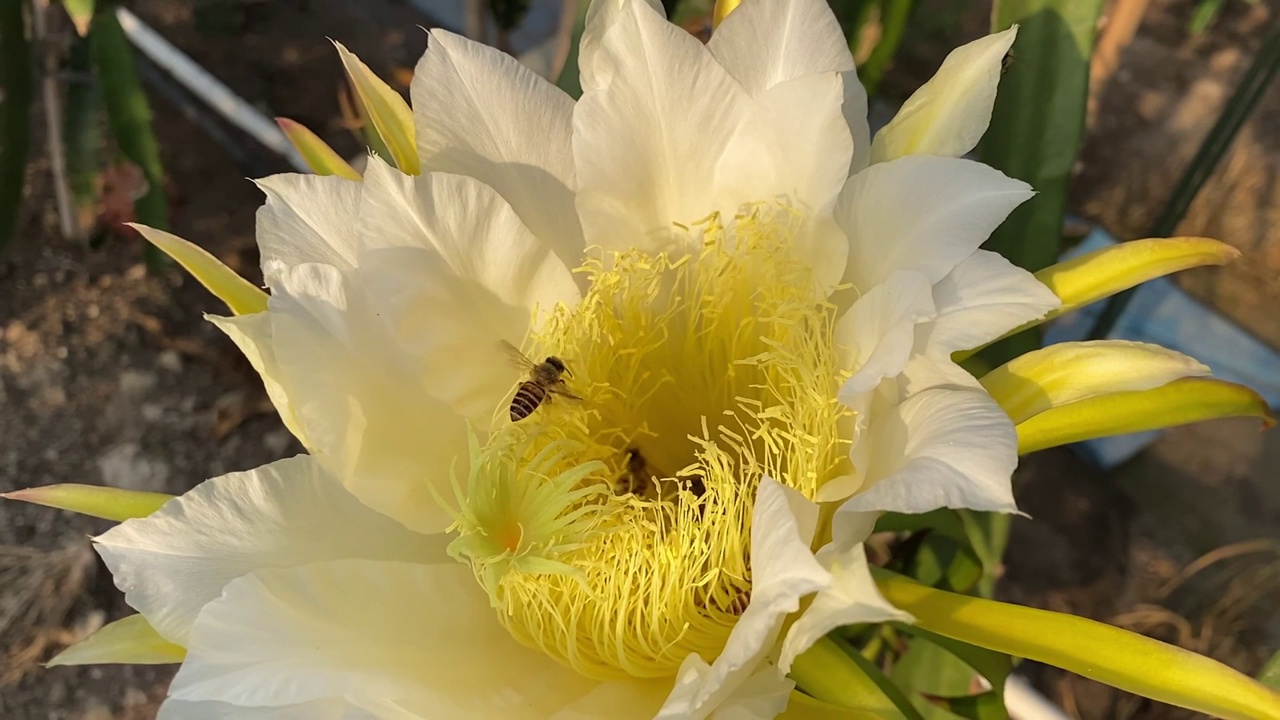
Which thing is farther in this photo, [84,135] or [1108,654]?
[84,135]

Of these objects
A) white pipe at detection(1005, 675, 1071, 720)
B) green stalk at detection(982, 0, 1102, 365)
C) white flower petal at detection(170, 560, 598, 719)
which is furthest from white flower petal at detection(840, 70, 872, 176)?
white pipe at detection(1005, 675, 1071, 720)

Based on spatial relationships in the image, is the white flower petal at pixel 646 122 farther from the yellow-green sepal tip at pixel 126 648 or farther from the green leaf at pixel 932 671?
the green leaf at pixel 932 671

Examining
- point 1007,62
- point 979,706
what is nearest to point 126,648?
point 979,706

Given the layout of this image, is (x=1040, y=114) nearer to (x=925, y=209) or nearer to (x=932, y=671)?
(x=925, y=209)

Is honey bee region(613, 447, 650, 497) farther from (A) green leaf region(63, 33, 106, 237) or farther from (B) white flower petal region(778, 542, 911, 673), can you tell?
(A) green leaf region(63, 33, 106, 237)

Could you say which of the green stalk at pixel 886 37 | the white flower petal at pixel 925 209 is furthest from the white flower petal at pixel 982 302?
the green stalk at pixel 886 37
